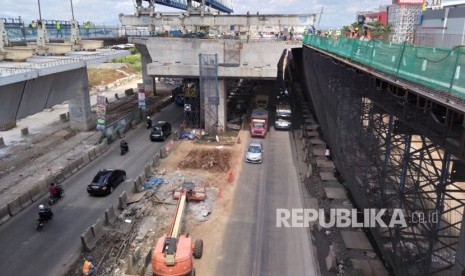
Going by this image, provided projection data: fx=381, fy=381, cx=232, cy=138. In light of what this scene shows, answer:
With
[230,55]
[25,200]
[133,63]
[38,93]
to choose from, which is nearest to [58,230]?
[25,200]

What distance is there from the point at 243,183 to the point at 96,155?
50.1 ft

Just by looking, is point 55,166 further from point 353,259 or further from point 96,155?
point 353,259

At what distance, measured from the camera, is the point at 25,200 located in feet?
87.6

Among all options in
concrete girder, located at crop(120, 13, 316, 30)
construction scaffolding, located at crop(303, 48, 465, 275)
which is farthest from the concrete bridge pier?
construction scaffolding, located at crop(303, 48, 465, 275)

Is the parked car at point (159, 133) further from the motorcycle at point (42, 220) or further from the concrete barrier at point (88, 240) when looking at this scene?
the concrete barrier at point (88, 240)

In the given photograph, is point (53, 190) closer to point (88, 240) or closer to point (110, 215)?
point (110, 215)

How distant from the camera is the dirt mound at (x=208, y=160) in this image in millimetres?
34312

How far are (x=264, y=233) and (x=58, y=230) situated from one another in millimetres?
12673

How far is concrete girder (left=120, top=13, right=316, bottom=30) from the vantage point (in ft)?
155

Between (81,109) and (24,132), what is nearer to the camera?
(24,132)

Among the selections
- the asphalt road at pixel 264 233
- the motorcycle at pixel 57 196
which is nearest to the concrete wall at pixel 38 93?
the motorcycle at pixel 57 196

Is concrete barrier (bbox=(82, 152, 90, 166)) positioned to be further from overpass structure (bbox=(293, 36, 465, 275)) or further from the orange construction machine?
overpass structure (bbox=(293, 36, 465, 275))

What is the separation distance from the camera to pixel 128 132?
150 feet

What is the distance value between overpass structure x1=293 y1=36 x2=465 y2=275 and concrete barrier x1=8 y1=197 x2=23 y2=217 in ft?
73.7
